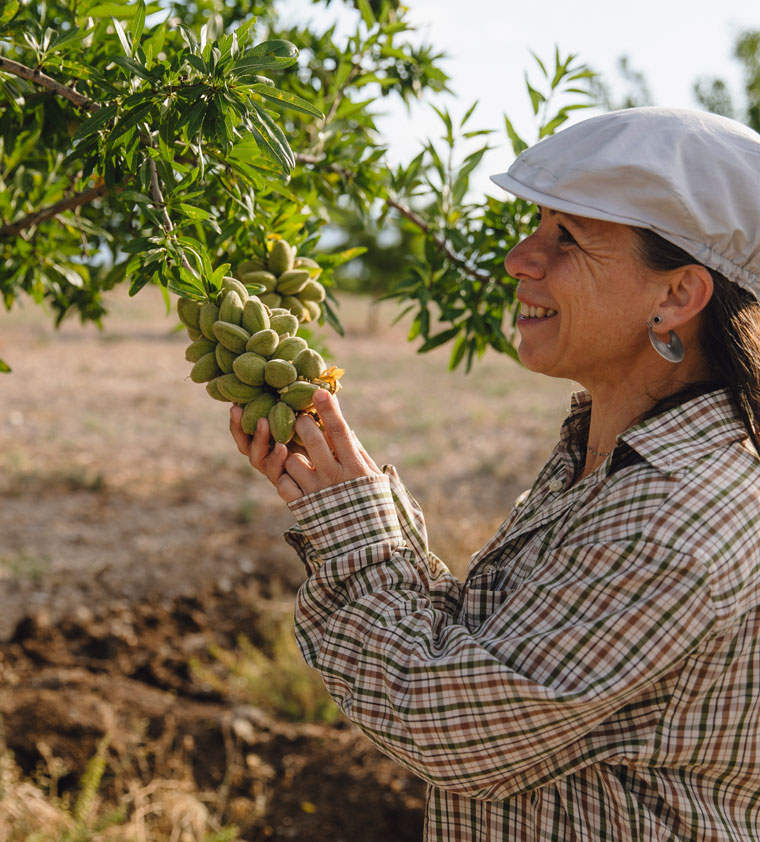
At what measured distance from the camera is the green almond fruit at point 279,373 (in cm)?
143

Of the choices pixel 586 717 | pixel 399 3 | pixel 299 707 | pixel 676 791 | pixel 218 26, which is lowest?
pixel 299 707

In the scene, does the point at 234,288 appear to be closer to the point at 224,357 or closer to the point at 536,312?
the point at 224,357

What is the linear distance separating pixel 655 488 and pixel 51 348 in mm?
15514

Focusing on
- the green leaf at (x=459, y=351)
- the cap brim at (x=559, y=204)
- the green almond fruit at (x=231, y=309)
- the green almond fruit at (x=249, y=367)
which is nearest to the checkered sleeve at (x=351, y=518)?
the green almond fruit at (x=249, y=367)

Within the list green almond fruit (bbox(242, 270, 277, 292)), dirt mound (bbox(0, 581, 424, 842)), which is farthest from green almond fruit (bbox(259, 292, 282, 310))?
dirt mound (bbox(0, 581, 424, 842))

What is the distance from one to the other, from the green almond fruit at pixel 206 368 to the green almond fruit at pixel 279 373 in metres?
0.11

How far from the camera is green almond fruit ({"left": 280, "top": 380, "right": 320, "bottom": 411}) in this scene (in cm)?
145

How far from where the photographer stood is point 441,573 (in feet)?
5.51

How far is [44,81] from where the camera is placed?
4.83 feet

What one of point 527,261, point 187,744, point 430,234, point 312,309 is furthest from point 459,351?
point 187,744

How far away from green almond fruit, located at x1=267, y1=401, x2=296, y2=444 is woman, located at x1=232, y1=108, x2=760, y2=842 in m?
0.02

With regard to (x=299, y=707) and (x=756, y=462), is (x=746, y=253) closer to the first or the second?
(x=756, y=462)

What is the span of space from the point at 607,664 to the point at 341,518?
0.49m

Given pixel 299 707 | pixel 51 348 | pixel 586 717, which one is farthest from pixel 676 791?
pixel 51 348
